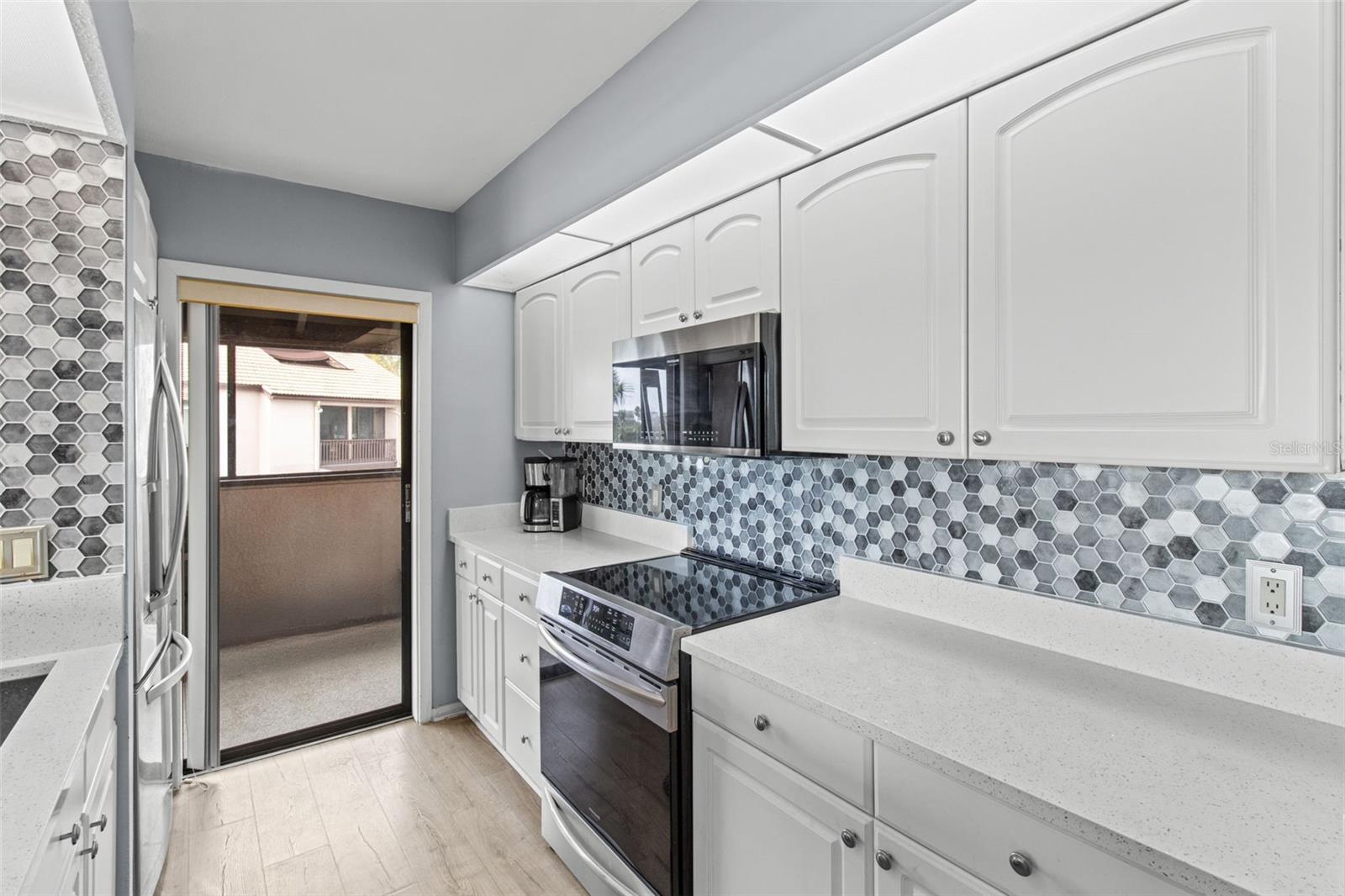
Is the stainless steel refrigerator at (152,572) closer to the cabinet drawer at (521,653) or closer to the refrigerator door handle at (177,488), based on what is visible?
the refrigerator door handle at (177,488)

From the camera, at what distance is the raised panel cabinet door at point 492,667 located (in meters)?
2.65

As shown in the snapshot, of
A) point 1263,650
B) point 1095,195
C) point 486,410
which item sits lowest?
point 1263,650

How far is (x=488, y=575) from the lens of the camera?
272 cm

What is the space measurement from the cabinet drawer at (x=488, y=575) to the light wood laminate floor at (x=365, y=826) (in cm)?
76

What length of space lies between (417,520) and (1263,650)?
3.03m

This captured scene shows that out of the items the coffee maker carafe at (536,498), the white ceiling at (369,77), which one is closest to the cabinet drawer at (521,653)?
the coffee maker carafe at (536,498)

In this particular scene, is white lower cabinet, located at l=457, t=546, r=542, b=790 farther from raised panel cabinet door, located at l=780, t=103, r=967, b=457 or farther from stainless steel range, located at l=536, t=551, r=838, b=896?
raised panel cabinet door, located at l=780, t=103, r=967, b=457

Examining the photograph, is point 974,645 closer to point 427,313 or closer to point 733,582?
point 733,582

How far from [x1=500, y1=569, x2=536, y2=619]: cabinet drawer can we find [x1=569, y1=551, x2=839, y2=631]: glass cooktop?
256 mm

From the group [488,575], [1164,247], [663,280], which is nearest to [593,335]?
[663,280]

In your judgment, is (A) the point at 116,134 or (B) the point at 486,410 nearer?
(A) the point at 116,134

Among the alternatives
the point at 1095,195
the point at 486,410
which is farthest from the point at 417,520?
the point at 1095,195

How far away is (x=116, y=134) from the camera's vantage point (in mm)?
1599

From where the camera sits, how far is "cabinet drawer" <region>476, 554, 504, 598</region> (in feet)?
8.63
